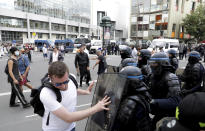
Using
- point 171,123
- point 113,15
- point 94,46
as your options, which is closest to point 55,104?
point 171,123

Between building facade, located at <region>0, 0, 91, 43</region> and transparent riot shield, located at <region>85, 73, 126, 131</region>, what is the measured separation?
30.5m

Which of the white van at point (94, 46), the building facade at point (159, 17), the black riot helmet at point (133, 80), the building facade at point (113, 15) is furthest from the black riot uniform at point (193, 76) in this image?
the building facade at point (113, 15)

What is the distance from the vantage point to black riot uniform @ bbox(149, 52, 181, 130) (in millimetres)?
1866

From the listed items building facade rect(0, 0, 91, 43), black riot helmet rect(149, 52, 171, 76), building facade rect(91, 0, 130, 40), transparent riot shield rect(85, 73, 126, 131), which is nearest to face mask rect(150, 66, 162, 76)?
black riot helmet rect(149, 52, 171, 76)

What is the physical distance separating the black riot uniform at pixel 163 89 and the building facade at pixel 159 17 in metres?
31.8

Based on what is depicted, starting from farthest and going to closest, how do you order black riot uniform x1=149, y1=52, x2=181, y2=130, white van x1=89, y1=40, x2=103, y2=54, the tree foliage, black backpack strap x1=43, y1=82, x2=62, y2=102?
the tree foliage → white van x1=89, y1=40, x2=103, y2=54 → black riot uniform x1=149, y1=52, x2=181, y2=130 → black backpack strap x1=43, y1=82, x2=62, y2=102

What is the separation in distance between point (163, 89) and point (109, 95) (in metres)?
1.03

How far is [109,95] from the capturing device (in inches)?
56.6

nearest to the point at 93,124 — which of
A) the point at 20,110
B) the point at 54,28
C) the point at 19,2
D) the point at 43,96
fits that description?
the point at 43,96

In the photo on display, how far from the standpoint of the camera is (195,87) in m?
3.33

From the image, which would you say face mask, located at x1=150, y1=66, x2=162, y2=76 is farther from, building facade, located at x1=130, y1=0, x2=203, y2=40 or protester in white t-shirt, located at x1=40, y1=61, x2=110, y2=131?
building facade, located at x1=130, y1=0, x2=203, y2=40

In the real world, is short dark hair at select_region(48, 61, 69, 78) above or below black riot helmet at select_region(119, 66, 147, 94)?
above

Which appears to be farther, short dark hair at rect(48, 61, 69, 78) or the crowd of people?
short dark hair at rect(48, 61, 69, 78)

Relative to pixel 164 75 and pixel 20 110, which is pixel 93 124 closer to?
pixel 164 75
